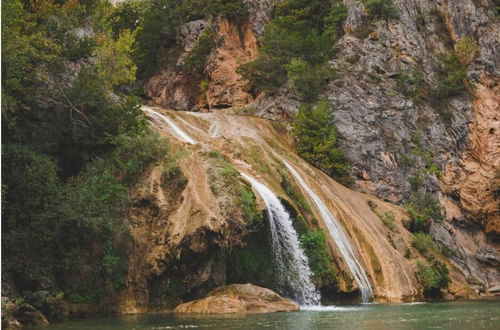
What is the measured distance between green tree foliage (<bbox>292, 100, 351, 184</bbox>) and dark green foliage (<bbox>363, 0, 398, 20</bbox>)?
13.8 meters

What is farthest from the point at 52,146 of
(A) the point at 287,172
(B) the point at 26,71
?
(A) the point at 287,172

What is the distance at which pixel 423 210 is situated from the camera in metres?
42.2

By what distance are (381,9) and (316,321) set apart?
131 feet

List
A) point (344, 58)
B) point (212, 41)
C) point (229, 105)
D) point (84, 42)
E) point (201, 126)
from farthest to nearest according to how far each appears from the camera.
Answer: point (212, 41), point (229, 105), point (344, 58), point (201, 126), point (84, 42)

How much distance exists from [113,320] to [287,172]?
14.9m

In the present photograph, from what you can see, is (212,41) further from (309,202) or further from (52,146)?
(52,146)

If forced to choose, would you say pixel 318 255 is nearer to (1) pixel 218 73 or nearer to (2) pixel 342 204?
(2) pixel 342 204

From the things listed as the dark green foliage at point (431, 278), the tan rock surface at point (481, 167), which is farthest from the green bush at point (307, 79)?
the dark green foliage at point (431, 278)

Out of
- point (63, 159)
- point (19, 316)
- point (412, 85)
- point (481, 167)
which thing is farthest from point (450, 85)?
point (19, 316)

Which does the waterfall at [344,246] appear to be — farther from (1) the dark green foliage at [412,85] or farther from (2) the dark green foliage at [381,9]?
(2) the dark green foliage at [381,9]

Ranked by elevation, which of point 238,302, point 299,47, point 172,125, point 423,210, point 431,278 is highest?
point 299,47

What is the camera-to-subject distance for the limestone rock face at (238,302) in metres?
21.7

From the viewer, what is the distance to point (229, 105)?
57.7 metres

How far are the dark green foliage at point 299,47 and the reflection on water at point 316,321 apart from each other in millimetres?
27042
